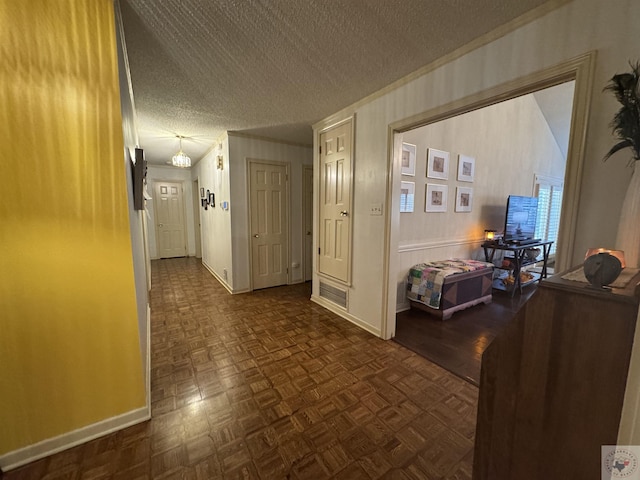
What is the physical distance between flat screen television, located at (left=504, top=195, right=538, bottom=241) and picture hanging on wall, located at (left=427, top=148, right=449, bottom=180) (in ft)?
4.17

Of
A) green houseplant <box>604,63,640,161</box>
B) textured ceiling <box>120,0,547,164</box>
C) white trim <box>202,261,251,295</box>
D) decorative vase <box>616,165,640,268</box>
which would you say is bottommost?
white trim <box>202,261,251,295</box>

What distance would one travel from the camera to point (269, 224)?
13.7 ft

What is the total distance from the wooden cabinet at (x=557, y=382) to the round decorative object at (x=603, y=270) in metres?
0.03

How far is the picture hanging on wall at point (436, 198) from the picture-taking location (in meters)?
3.32

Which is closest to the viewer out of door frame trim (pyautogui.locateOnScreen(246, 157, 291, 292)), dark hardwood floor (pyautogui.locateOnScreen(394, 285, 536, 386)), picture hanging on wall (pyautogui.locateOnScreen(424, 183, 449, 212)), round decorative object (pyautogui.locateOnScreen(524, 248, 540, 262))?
dark hardwood floor (pyautogui.locateOnScreen(394, 285, 536, 386))

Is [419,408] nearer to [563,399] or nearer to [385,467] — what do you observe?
[385,467]

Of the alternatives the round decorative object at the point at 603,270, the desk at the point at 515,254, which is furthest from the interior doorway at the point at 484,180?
the round decorative object at the point at 603,270

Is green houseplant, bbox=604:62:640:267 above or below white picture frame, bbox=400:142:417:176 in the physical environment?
below

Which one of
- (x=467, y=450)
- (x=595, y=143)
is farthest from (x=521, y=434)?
(x=595, y=143)

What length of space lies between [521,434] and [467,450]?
2.37 ft

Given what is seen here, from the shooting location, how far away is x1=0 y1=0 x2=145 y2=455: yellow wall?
119 centimetres

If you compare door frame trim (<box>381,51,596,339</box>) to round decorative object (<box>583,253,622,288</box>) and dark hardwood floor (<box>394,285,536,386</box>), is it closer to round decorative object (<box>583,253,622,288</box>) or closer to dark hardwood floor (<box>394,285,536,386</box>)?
round decorative object (<box>583,253,622,288</box>)

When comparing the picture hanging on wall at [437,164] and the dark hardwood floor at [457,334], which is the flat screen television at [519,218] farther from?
the picture hanging on wall at [437,164]

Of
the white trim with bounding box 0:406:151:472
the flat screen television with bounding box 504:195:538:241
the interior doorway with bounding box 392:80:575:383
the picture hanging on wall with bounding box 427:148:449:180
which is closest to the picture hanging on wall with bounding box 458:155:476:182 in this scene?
the interior doorway with bounding box 392:80:575:383
